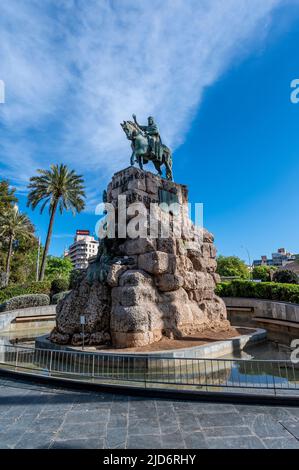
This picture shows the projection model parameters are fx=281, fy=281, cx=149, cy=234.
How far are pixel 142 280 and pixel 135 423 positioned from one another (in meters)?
6.86

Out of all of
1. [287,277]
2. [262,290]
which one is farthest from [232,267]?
[262,290]

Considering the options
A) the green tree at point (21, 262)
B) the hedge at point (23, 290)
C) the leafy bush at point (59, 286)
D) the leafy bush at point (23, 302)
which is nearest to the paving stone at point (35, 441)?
the leafy bush at point (23, 302)

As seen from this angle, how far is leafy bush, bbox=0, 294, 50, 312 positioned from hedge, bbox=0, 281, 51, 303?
303 centimetres

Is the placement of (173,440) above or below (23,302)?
below

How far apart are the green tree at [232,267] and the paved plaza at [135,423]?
5523 centimetres

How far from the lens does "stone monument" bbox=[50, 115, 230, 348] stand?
11.1m

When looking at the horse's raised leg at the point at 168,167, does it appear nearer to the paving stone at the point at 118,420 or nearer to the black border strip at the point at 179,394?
the black border strip at the point at 179,394

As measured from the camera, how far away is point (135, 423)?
488 cm

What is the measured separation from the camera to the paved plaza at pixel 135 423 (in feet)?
13.9

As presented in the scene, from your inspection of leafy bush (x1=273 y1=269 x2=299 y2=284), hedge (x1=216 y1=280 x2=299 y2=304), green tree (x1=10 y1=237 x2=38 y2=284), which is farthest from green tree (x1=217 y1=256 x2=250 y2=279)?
green tree (x1=10 y1=237 x2=38 y2=284)

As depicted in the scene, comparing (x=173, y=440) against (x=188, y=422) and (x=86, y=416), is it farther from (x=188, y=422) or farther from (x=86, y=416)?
(x=86, y=416)

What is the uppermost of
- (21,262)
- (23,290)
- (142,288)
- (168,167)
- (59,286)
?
(168,167)
